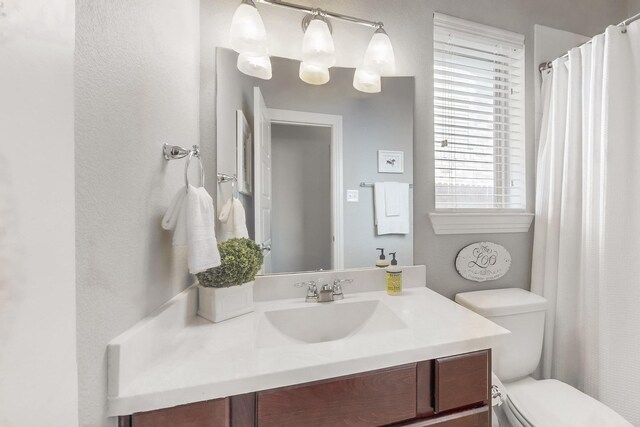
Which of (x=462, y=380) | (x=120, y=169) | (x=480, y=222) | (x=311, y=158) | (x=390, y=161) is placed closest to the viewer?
(x=120, y=169)

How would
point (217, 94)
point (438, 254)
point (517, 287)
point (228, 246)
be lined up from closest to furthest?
point (228, 246), point (217, 94), point (438, 254), point (517, 287)

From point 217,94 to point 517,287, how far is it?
5.95ft

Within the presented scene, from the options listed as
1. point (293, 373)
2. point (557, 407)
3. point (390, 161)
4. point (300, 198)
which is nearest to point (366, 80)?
point (390, 161)

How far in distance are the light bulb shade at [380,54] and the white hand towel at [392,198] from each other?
1.67 feet

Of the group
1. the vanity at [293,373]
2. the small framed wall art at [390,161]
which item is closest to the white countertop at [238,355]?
the vanity at [293,373]

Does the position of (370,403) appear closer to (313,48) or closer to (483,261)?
(483,261)

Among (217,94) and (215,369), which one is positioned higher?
(217,94)

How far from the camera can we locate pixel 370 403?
0.72 m

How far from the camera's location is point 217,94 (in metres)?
1.13

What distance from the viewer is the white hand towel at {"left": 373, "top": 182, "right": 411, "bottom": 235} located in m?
1.28

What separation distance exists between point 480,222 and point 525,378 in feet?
2.54

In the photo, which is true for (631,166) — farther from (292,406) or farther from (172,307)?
(172,307)

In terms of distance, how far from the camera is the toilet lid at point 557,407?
101 centimetres

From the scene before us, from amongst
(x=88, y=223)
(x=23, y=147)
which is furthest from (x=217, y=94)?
(x=23, y=147)
